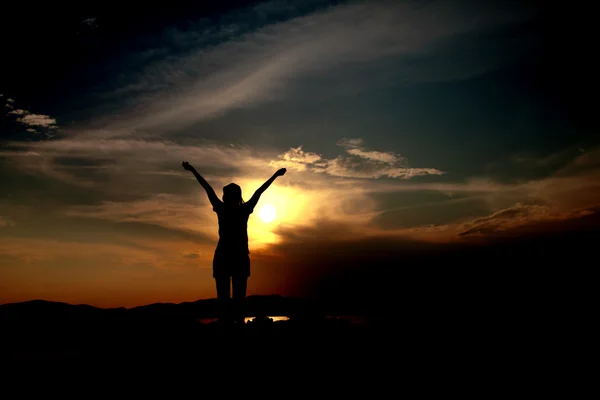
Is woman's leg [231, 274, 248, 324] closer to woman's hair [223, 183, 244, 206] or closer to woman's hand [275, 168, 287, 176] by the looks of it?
woman's hair [223, 183, 244, 206]

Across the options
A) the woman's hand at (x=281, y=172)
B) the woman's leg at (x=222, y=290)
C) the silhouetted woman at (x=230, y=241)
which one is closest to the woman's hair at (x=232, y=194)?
the silhouetted woman at (x=230, y=241)

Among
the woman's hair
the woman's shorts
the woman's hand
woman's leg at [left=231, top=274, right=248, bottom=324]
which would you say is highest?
the woman's hand

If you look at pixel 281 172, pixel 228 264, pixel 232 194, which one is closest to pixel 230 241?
pixel 228 264

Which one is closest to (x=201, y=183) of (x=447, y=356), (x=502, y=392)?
(x=447, y=356)

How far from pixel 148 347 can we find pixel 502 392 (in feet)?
20.9

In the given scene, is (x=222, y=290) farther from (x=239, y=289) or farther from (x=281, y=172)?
(x=281, y=172)

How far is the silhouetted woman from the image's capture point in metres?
8.07

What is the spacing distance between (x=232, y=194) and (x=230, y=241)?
121cm

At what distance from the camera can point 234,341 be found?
676 cm

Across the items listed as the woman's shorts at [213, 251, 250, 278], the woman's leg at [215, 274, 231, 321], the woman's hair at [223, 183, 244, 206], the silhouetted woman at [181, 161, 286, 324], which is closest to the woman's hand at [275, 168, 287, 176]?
the silhouetted woman at [181, 161, 286, 324]

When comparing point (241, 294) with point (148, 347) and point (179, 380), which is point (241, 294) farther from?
point (179, 380)

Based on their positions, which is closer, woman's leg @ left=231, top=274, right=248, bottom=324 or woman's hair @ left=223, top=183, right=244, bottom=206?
woman's leg @ left=231, top=274, right=248, bottom=324

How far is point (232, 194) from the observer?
8.14 meters

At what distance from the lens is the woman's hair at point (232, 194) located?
8.13m
